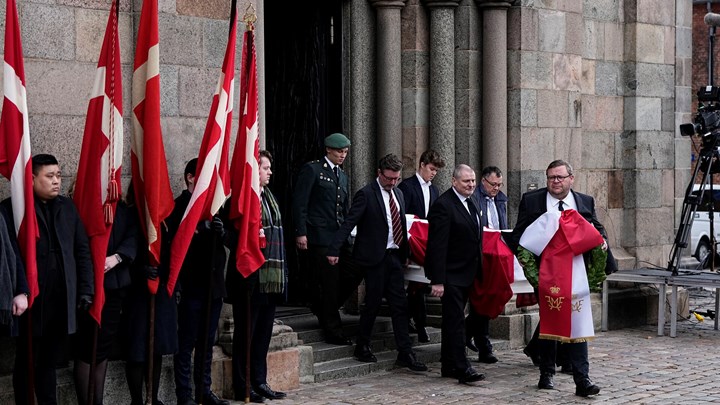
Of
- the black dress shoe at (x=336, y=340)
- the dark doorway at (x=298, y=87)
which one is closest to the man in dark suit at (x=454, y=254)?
the black dress shoe at (x=336, y=340)

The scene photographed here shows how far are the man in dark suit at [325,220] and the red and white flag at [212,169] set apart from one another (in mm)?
2001

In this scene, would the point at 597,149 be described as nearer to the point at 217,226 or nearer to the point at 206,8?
the point at 206,8

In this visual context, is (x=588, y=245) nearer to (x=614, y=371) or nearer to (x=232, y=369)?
(x=614, y=371)

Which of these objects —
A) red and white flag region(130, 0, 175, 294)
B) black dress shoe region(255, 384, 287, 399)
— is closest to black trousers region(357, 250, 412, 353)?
black dress shoe region(255, 384, 287, 399)

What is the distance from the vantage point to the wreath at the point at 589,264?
1035 centimetres

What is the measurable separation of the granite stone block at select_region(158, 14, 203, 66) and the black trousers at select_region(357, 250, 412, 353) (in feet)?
8.19

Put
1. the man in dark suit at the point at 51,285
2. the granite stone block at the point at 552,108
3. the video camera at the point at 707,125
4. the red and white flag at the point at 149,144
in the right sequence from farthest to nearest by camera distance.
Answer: the video camera at the point at 707,125, the granite stone block at the point at 552,108, the red and white flag at the point at 149,144, the man in dark suit at the point at 51,285

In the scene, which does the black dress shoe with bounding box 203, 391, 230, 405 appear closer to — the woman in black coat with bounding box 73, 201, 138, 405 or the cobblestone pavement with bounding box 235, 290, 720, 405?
the cobblestone pavement with bounding box 235, 290, 720, 405

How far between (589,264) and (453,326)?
1273mm

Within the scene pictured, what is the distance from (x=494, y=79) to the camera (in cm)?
1316

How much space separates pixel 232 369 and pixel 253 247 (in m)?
1.01

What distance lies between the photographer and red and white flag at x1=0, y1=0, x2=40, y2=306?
26.3ft

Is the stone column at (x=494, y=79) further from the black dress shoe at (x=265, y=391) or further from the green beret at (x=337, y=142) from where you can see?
the black dress shoe at (x=265, y=391)

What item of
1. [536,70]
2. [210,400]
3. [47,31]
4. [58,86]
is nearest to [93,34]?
[47,31]
